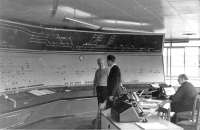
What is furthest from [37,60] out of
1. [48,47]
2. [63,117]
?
[63,117]

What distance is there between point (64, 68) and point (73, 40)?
2.39 feet

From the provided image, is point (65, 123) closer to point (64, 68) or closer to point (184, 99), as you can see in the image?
point (64, 68)

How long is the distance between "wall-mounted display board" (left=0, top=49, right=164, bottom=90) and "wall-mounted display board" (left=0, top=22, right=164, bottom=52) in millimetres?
160

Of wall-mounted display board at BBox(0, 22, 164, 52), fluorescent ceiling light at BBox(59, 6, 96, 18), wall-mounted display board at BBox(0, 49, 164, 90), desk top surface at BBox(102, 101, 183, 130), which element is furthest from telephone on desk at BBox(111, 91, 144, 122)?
wall-mounted display board at BBox(0, 22, 164, 52)

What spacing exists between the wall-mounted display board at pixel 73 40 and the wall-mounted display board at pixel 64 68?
0.16m

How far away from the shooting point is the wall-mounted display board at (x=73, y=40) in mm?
4867

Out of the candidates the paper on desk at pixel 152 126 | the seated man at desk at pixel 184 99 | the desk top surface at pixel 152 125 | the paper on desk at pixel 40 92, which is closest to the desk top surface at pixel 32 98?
the paper on desk at pixel 40 92

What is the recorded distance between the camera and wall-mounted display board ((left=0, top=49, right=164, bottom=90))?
4.97 meters

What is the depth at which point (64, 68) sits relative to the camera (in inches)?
257

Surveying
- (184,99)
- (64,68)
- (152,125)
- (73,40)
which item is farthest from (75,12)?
(152,125)

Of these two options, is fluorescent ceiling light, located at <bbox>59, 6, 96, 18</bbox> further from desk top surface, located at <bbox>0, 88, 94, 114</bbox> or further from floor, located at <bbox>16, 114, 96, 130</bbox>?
floor, located at <bbox>16, 114, 96, 130</bbox>

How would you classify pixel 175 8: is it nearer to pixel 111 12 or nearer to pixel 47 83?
pixel 111 12

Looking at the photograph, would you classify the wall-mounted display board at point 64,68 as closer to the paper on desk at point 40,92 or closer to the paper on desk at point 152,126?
the paper on desk at point 40,92

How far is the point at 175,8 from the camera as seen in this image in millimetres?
4234
